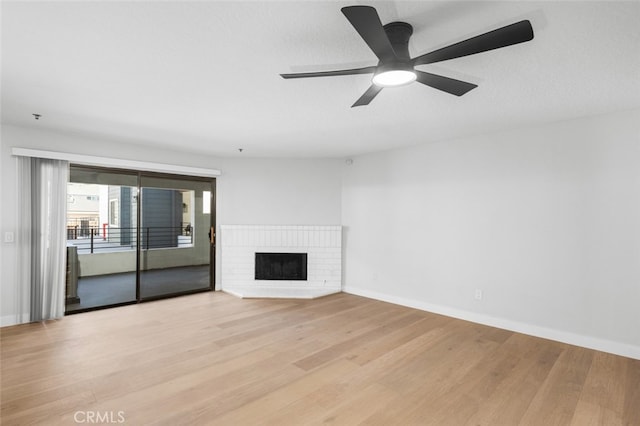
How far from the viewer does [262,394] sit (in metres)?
2.44

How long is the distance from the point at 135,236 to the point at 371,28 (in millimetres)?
4828

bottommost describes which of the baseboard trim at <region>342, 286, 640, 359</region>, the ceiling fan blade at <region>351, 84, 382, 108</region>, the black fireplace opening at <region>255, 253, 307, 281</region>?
the baseboard trim at <region>342, 286, 640, 359</region>

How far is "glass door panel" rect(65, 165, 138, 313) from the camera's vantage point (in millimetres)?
4527

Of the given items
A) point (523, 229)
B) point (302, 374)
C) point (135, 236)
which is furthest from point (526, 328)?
point (135, 236)

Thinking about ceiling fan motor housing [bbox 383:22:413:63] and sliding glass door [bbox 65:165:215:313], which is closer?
ceiling fan motor housing [bbox 383:22:413:63]

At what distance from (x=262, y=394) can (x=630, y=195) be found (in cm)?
390

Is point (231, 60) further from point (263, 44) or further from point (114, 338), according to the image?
point (114, 338)

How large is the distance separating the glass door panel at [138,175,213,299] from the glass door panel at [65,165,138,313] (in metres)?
0.18

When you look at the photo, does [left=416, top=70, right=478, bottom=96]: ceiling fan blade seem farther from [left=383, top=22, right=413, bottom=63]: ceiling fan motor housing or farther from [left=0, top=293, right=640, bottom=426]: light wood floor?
[left=0, top=293, right=640, bottom=426]: light wood floor

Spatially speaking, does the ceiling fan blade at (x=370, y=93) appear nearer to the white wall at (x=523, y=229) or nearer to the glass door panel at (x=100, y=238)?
the white wall at (x=523, y=229)

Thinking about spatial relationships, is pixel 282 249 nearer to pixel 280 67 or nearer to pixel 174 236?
pixel 174 236

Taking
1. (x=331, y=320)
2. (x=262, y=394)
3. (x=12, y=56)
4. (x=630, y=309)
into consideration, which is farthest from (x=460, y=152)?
(x=12, y=56)

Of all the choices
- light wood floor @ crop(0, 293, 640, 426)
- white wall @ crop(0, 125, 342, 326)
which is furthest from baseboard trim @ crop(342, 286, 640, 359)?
white wall @ crop(0, 125, 342, 326)

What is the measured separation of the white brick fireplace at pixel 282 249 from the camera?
5.74 metres
